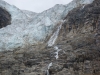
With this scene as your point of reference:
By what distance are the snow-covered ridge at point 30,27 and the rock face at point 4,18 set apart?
0.91 m

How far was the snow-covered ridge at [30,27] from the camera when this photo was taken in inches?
1773

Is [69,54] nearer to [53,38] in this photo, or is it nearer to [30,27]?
[53,38]

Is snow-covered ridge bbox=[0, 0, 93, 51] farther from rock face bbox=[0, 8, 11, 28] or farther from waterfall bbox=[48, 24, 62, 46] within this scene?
waterfall bbox=[48, 24, 62, 46]

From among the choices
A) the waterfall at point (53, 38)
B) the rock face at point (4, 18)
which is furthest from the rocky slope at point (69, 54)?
the rock face at point (4, 18)

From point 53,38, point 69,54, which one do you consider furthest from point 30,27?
point 69,54

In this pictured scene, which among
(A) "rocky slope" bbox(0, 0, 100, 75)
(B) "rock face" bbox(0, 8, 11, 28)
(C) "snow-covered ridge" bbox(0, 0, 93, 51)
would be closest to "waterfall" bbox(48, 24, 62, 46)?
(A) "rocky slope" bbox(0, 0, 100, 75)

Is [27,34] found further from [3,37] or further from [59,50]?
[59,50]

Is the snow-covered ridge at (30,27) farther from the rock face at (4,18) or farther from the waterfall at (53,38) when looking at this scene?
the waterfall at (53,38)

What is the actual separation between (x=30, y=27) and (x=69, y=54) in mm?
17781

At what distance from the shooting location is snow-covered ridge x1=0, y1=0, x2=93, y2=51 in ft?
148

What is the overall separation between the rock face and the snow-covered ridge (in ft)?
2.99

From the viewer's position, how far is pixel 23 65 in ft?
110

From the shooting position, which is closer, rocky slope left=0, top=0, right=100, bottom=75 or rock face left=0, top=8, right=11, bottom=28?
rocky slope left=0, top=0, right=100, bottom=75

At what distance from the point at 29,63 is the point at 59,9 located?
69.0 ft
